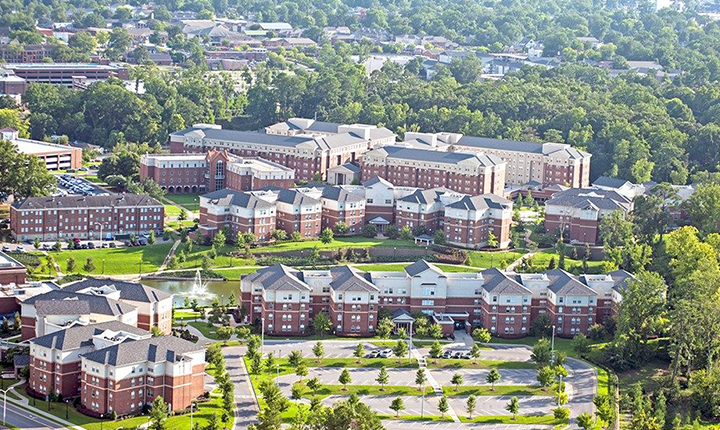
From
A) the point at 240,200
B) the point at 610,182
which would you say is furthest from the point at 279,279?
the point at 610,182

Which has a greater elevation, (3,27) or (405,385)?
(3,27)

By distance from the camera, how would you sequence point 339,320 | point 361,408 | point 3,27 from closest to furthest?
point 361,408 < point 339,320 < point 3,27

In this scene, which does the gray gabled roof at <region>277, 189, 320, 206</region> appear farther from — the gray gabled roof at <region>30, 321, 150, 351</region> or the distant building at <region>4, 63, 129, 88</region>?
the distant building at <region>4, 63, 129, 88</region>

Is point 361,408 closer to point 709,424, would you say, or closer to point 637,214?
point 709,424

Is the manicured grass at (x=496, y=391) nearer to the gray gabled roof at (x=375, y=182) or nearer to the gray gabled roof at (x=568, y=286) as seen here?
the gray gabled roof at (x=568, y=286)

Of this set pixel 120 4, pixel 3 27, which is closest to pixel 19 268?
pixel 3 27

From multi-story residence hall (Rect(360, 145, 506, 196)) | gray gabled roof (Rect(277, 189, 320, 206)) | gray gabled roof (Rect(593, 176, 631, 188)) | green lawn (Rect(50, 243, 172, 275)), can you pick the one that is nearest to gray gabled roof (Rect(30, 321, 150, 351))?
green lawn (Rect(50, 243, 172, 275))

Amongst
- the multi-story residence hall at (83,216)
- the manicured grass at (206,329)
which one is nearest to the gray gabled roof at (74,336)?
the manicured grass at (206,329)

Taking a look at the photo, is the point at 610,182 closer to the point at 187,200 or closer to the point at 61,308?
the point at 187,200
